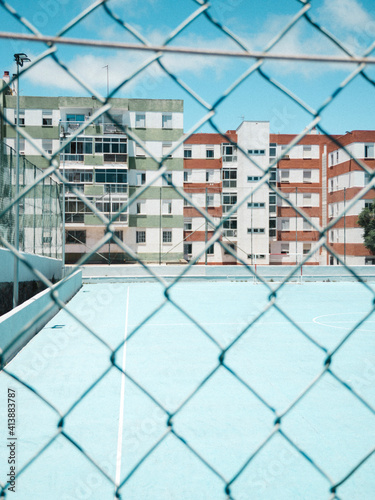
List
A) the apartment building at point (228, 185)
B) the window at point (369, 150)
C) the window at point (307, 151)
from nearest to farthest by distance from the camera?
the window at point (369, 150) < the apartment building at point (228, 185) < the window at point (307, 151)

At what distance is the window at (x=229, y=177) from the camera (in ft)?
106

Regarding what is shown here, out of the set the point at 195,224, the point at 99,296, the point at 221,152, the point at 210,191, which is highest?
the point at 221,152

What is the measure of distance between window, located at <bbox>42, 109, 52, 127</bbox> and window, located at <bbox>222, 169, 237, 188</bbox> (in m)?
11.4

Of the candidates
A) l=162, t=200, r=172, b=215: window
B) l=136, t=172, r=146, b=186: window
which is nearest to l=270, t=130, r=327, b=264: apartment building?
l=162, t=200, r=172, b=215: window

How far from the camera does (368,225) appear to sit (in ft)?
90.7

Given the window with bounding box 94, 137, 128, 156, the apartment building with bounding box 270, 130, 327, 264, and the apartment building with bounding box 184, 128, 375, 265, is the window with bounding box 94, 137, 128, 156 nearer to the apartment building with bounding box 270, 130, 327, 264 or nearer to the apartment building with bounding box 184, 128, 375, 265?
the apartment building with bounding box 184, 128, 375, 265

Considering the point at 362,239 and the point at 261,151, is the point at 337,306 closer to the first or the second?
the point at 362,239

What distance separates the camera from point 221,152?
32.3 meters

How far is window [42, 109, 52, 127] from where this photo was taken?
29.4m

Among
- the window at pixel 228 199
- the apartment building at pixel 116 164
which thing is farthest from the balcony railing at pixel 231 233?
the apartment building at pixel 116 164

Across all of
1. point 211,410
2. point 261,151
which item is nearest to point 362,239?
point 261,151

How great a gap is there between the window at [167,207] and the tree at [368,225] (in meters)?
11.0

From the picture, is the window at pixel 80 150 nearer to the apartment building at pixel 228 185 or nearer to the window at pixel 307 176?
the apartment building at pixel 228 185

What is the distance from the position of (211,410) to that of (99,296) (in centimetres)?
1151
